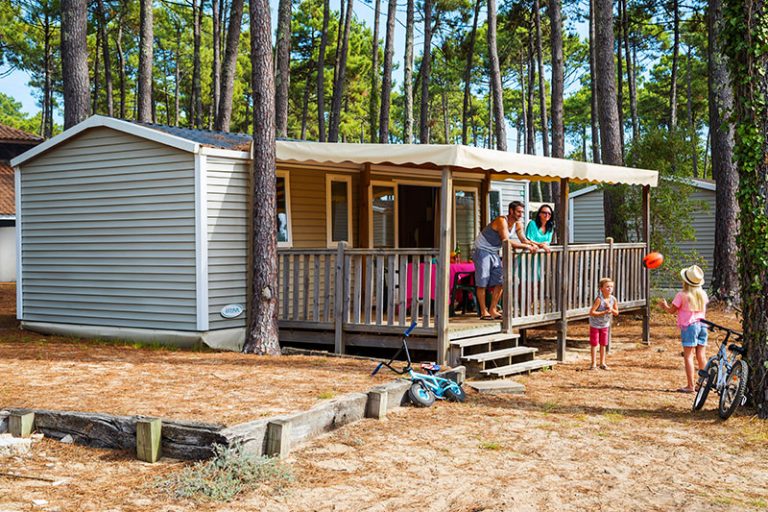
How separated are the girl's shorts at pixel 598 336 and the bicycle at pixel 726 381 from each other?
7.86 ft

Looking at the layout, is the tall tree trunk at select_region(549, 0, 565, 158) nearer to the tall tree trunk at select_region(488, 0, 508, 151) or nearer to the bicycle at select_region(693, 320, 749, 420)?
the tall tree trunk at select_region(488, 0, 508, 151)

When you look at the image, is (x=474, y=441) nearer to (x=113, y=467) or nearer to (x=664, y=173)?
(x=113, y=467)

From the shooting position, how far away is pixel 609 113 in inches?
606

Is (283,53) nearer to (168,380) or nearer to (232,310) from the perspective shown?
(232,310)

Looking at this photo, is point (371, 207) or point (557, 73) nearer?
point (371, 207)

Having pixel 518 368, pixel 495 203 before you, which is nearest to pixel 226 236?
pixel 518 368

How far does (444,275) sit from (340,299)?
1.51 m

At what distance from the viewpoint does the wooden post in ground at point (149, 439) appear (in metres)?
5.18

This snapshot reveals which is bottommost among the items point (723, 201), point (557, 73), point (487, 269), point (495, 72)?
point (487, 269)

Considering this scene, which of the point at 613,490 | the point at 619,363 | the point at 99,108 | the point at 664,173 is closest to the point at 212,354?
the point at 619,363

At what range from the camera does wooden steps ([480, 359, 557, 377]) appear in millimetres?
8602

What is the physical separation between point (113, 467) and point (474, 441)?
8.23 ft

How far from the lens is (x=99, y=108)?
37.1 metres

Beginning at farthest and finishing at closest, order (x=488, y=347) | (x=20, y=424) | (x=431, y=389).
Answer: (x=488, y=347), (x=431, y=389), (x=20, y=424)
